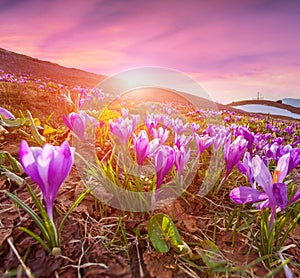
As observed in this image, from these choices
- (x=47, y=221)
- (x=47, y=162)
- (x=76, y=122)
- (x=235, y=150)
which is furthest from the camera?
(x=76, y=122)

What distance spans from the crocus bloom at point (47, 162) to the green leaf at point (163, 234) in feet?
1.70

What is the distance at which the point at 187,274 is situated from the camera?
1275mm

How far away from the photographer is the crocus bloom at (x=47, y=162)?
1042mm

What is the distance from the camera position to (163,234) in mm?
1342

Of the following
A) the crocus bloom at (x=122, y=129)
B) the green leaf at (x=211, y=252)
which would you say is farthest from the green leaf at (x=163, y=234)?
the crocus bloom at (x=122, y=129)

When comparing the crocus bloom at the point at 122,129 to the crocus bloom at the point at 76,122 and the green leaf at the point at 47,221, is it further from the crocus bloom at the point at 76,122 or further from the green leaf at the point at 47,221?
the green leaf at the point at 47,221

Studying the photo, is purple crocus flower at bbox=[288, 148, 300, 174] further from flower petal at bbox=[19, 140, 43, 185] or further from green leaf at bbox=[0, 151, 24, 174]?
green leaf at bbox=[0, 151, 24, 174]

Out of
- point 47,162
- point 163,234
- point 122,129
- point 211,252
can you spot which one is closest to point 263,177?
point 211,252

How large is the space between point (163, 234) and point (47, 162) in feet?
2.10

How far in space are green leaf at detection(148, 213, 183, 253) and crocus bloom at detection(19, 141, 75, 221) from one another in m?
0.52

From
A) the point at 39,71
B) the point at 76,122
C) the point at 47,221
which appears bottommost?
the point at 47,221

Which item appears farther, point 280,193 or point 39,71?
point 39,71

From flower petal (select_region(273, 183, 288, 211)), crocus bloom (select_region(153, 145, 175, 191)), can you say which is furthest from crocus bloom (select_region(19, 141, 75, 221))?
flower petal (select_region(273, 183, 288, 211))

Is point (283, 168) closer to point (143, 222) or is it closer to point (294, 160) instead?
point (294, 160)
